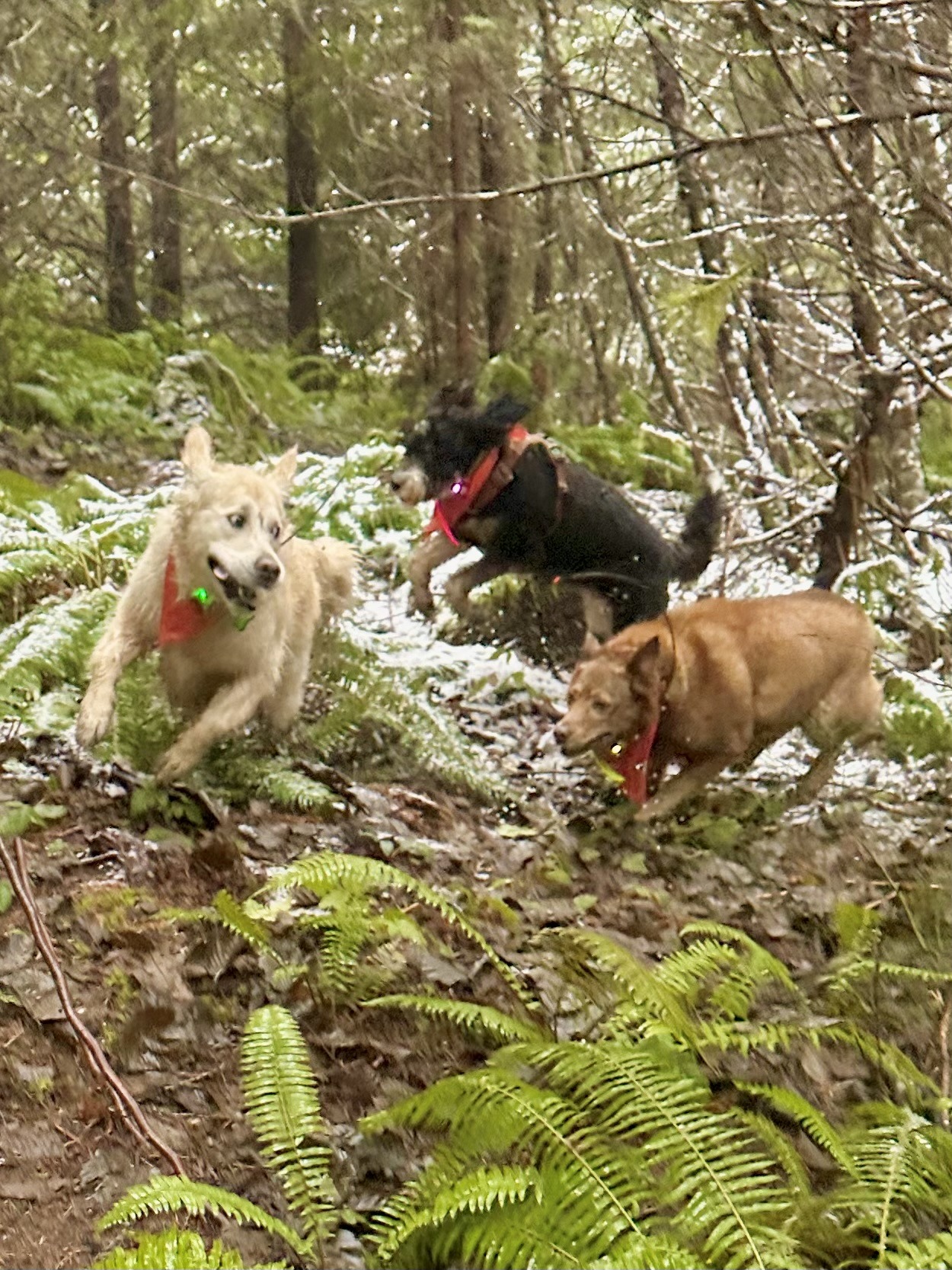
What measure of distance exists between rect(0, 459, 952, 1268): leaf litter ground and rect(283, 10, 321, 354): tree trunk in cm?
826

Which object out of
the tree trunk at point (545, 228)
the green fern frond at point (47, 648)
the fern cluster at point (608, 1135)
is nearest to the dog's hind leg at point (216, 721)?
the green fern frond at point (47, 648)

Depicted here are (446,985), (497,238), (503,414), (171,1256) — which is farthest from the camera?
(497,238)

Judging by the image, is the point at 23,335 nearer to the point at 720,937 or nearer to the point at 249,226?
the point at 249,226

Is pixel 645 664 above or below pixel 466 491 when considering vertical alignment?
below

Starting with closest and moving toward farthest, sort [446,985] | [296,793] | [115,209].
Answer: [446,985]
[296,793]
[115,209]

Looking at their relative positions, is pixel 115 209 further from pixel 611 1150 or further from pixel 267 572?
pixel 611 1150

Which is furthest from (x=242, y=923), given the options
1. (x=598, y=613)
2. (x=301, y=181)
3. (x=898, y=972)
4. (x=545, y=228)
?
(x=301, y=181)

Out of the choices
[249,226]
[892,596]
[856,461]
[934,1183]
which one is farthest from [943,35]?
[249,226]

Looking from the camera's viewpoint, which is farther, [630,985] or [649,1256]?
[630,985]

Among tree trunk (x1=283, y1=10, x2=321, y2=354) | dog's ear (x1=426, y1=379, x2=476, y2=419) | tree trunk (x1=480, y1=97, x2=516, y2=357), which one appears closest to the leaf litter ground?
dog's ear (x1=426, y1=379, x2=476, y2=419)

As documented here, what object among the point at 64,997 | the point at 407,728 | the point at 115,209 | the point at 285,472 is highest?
the point at 115,209

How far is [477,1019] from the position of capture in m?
3.26

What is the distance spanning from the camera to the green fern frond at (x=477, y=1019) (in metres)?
3.17

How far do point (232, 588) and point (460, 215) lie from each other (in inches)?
282
